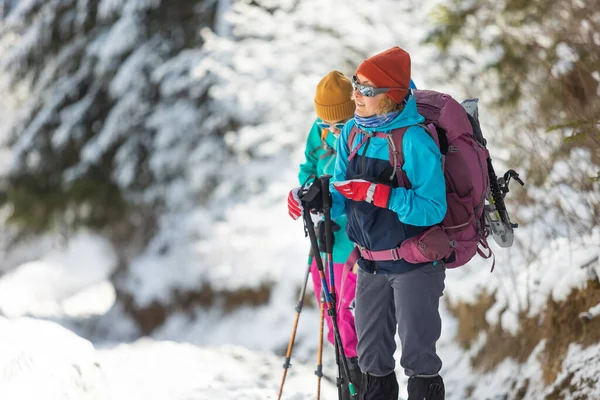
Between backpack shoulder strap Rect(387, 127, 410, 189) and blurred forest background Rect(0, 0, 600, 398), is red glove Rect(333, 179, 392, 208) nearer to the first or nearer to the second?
backpack shoulder strap Rect(387, 127, 410, 189)

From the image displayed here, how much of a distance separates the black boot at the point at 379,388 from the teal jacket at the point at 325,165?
0.95m

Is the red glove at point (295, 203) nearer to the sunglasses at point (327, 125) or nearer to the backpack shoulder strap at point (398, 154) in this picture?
the backpack shoulder strap at point (398, 154)

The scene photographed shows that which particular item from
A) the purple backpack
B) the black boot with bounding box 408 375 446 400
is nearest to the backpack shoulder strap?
the purple backpack

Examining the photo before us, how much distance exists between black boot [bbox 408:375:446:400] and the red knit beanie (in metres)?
1.22

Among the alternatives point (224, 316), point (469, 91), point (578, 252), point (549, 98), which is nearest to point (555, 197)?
point (578, 252)

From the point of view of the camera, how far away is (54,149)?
37.1 ft

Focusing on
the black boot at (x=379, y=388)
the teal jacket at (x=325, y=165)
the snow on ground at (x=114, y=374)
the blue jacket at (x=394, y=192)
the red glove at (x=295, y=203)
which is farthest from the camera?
the teal jacket at (x=325, y=165)

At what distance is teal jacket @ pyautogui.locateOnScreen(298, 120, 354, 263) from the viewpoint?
13.0 ft

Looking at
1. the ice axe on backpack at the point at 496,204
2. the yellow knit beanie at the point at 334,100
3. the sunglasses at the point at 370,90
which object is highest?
the sunglasses at the point at 370,90

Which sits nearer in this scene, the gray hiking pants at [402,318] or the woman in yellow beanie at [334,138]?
the gray hiking pants at [402,318]

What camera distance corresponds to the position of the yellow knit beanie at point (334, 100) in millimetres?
3799

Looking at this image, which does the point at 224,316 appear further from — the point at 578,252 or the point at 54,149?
Result: the point at 578,252

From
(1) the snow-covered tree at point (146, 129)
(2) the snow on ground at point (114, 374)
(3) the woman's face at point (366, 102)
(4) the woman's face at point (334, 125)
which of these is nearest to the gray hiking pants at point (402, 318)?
(3) the woman's face at point (366, 102)

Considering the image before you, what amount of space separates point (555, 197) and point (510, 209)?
93 centimetres
